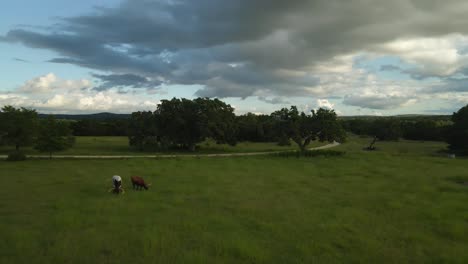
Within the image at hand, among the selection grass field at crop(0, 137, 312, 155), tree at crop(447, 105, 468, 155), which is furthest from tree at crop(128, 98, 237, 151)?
tree at crop(447, 105, 468, 155)

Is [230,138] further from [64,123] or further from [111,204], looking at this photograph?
[111,204]

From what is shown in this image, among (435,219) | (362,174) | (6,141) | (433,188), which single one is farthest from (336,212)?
(6,141)

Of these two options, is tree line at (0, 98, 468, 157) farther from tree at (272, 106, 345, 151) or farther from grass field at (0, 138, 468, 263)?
grass field at (0, 138, 468, 263)

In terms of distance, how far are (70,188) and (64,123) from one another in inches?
1204

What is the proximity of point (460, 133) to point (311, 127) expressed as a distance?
29.8m

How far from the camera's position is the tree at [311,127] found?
56875 mm

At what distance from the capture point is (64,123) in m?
50.6

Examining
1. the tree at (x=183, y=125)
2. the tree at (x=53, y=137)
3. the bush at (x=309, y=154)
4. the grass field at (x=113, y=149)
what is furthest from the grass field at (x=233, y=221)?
the tree at (x=183, y=125)

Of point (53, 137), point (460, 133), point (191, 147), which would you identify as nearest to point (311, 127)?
point (191, 147)

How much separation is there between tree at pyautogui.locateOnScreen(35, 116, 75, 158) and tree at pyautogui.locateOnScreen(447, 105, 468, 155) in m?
68.7

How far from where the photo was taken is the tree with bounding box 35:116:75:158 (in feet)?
151

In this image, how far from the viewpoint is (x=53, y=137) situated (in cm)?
4669

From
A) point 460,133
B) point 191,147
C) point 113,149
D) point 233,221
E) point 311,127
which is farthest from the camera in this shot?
point 191,147

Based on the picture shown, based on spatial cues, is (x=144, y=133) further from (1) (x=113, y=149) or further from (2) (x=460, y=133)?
(2) (x=460, y=133)
